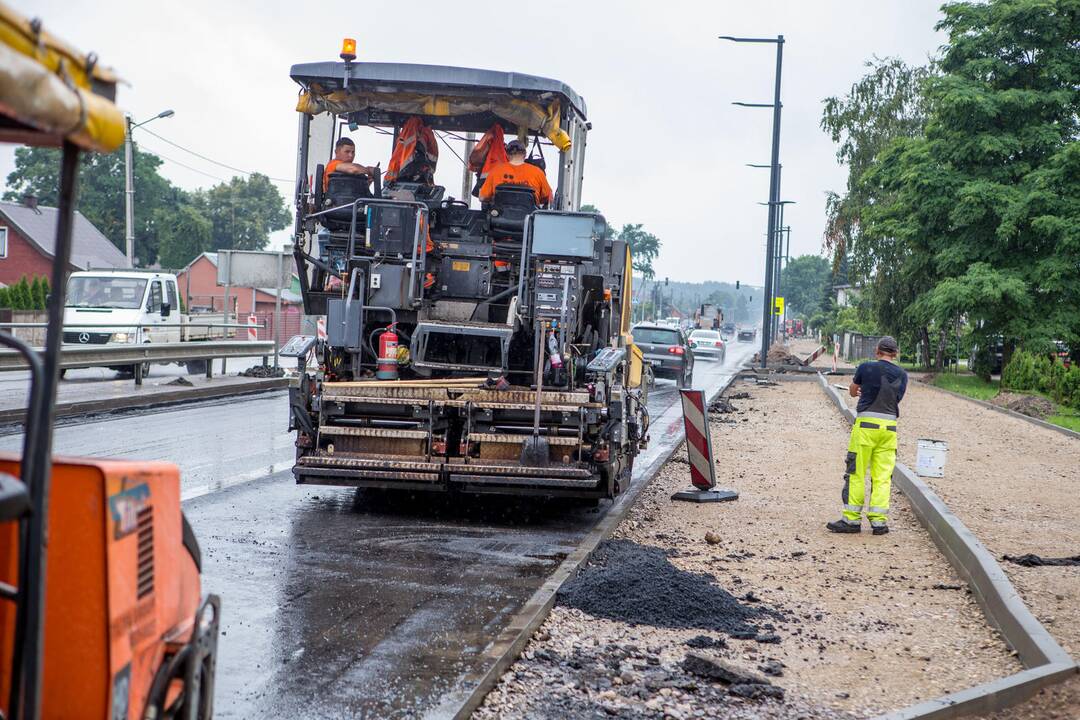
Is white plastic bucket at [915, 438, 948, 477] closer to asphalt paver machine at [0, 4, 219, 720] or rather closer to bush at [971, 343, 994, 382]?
asphalt paver machine at [0, 4, 219, 720]

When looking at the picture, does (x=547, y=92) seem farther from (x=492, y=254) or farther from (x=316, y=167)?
(x=316, y=167)


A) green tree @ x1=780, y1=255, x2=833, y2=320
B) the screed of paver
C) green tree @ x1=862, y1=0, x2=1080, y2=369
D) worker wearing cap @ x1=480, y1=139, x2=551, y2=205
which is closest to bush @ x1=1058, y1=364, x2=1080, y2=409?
green tree @ x1=862, y1=0, x2=1080, y2=369

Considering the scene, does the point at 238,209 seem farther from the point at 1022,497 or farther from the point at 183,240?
the point at 1022,497

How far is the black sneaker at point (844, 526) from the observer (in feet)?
33.5

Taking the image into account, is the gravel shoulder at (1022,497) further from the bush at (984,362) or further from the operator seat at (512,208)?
the bush at (984,362)

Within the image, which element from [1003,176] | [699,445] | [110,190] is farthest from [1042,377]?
[110,190]

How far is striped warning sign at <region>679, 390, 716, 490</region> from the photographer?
39.2ft

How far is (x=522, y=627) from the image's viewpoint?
6.23 m

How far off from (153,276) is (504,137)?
16448 millimetres

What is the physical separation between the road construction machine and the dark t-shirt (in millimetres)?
2093

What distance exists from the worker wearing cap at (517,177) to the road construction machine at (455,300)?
40mm

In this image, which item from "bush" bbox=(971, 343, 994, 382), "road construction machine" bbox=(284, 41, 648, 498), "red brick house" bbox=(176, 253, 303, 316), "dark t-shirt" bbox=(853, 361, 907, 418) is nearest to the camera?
"road construction machine" bbox=(284, 41, 648, 498)

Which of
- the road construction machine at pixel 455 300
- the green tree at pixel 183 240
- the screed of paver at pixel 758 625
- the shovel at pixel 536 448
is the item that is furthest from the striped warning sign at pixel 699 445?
the green tree at pixel 183 240

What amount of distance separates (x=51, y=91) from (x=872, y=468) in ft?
29.9
